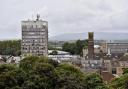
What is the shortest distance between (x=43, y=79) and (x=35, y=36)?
6401cm

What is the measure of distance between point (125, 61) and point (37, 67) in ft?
136

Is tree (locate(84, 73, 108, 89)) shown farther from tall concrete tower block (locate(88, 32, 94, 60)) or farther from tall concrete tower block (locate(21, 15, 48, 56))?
tall concrete tower block (locate(21, 15, 48, 56))

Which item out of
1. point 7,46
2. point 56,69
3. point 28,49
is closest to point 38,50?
point 28,49

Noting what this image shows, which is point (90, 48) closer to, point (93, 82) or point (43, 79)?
point (93, 82)

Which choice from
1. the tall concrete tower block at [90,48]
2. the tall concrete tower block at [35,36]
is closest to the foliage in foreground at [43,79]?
the tall concrete tower block at [90,48]

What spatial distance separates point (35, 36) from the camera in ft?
307

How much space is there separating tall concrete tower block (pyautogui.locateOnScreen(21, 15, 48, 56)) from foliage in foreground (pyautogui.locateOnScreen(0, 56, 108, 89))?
2267 inches

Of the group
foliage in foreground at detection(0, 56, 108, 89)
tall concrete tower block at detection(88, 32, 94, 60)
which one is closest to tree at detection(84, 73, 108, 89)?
foliage in foreground at detection(0, 56, 108, 89)

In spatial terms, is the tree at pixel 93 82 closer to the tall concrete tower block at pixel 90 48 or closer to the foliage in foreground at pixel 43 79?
the foliage in foreground at pixel 43 79

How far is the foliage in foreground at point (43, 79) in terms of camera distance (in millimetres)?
29234

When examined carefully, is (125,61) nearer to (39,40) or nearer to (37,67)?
(39,40)

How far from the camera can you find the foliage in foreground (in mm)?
29234

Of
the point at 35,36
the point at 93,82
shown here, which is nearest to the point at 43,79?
the point at 93,82

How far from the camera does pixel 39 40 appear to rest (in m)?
93.1
